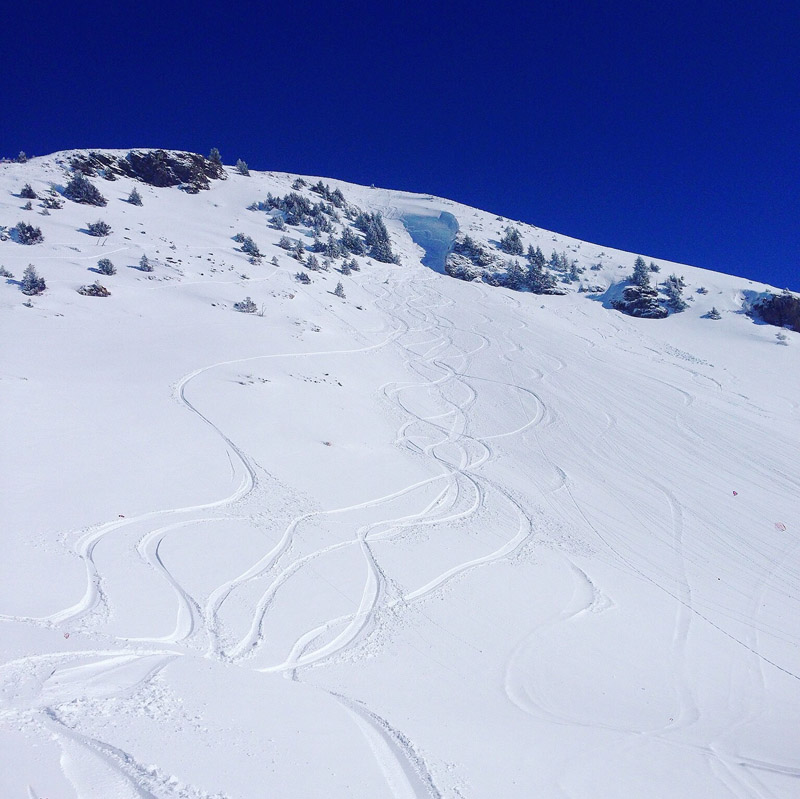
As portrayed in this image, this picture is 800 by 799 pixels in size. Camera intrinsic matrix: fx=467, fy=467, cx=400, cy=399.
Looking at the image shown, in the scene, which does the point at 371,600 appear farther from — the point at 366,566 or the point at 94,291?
the point at 94,291

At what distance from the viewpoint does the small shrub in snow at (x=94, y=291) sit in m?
15.3

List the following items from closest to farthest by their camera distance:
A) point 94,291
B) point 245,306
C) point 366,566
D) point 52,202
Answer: point 366,566
point 94,291
point 245,306
point 52,202

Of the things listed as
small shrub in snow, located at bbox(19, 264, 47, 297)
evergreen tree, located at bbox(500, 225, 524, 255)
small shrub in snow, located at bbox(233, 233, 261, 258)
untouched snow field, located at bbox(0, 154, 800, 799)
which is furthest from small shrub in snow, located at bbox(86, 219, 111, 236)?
evergreen tree, located at bbox(500, 225, 524, 255)

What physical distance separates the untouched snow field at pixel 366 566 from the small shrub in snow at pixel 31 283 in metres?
0.37

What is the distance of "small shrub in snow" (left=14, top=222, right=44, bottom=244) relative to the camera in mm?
17734

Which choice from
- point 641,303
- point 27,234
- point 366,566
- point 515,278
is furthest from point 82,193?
point 641,303

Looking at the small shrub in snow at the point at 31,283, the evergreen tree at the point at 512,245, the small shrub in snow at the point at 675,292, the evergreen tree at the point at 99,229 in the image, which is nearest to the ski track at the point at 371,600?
the small shrub in snow at the point at 31,283

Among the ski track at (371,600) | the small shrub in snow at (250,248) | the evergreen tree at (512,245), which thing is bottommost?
the ski track at (371,600)

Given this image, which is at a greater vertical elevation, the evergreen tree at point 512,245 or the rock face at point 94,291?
the evergreen tree at point 512,245

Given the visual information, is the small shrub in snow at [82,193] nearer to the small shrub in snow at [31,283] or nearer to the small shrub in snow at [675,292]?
the small shrub in snow at [31,283]

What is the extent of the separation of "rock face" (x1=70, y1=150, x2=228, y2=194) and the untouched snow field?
20.8 m

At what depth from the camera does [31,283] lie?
14000mm

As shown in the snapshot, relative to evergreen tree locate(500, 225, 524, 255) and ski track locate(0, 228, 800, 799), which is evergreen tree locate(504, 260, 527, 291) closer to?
evergreen tree locate(500, 225, 524, 255)

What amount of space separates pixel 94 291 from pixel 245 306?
5.15 m
